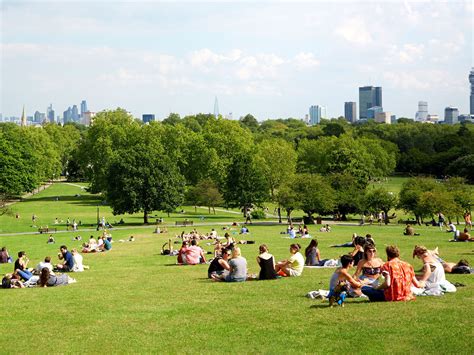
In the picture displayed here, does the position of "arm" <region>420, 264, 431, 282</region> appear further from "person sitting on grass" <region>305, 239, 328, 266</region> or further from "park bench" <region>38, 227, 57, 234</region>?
"park bench" <region>38, 227, 57, 234</region>

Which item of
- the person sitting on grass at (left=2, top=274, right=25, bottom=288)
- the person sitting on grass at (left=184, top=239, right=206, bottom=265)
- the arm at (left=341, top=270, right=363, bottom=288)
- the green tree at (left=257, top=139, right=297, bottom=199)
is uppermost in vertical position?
the green tree at (left=257, top=139, right=297, bottom=199)

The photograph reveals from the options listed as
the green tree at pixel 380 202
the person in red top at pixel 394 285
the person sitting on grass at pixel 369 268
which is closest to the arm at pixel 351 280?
the person in red top at pixel 394 285

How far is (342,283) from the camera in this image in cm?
1482

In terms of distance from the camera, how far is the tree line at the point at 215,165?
65.9m

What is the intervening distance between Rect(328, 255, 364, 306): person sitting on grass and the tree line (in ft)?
157

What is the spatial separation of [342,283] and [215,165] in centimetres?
7758

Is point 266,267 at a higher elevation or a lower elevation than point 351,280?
lower

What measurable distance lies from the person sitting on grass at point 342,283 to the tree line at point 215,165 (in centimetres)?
4789

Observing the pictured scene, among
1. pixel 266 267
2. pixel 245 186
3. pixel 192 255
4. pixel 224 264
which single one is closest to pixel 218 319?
pixel 266 267

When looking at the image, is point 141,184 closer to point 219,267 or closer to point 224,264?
point 219,267

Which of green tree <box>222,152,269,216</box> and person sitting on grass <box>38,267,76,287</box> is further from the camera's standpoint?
green tree <box>222,152,269,216</box>

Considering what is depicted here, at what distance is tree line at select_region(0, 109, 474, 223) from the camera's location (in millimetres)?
65875

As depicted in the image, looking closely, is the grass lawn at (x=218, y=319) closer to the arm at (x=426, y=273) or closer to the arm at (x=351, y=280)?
the arm at (x=351, y=280)

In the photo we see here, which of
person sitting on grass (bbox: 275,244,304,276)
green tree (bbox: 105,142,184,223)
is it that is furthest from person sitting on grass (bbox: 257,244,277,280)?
green tree (bbox: 105,142,184,223)
